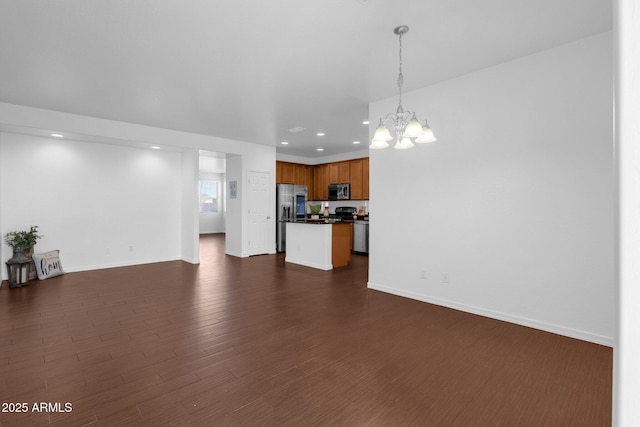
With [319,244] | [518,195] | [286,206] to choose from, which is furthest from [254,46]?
[286,206]

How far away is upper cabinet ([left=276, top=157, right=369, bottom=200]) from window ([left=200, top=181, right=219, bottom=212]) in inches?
209

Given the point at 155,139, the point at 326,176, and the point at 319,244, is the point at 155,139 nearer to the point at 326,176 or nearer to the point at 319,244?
the point at 319,244

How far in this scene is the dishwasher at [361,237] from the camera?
25.9 feet

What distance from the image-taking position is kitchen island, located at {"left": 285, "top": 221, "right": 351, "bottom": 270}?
609 cm

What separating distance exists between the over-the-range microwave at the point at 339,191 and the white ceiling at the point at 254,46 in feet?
13.2

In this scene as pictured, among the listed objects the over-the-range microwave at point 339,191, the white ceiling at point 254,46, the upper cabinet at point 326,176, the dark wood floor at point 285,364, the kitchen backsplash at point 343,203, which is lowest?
the dark wood floor at point 285,364

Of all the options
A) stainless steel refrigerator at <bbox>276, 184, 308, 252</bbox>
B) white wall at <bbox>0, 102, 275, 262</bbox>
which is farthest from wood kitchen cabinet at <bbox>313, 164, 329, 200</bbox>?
white wall at <bbox>0, 102, 275, 262</bbox>

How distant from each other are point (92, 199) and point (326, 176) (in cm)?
568

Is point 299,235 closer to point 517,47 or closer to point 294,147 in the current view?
point 294,147

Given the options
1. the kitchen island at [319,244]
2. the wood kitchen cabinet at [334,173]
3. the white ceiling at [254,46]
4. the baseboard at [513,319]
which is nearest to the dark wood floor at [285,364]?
the baseboard at [513,319]

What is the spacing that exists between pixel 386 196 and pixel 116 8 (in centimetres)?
351

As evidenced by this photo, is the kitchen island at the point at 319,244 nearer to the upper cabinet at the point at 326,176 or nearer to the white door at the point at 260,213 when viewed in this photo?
the white door at the point at 260,213

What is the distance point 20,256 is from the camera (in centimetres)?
476
